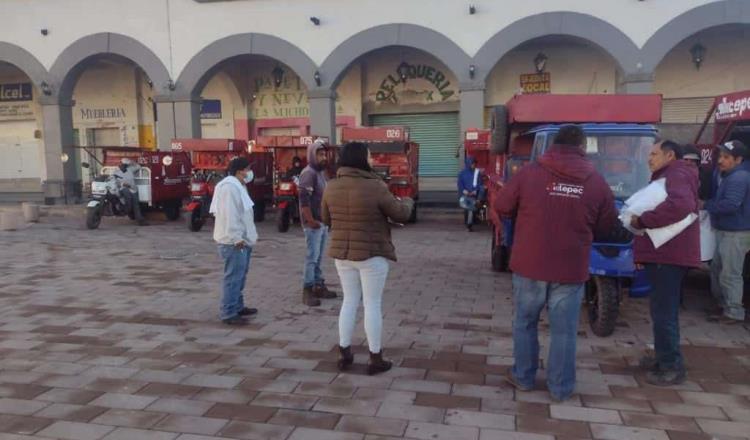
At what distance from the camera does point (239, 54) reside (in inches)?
629

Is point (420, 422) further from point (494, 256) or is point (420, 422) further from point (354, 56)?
point (354, 56)

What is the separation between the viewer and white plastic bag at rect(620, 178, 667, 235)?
166 inches

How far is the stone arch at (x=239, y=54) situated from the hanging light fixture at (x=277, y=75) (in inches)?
133

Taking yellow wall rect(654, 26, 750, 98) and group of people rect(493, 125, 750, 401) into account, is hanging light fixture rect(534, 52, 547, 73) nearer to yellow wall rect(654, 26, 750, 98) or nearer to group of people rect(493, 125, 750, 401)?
yellow wall rect(654, 26, 750, 98)

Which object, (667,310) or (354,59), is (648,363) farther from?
(354,59)

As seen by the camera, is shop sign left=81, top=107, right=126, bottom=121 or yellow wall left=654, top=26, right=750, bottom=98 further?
shop sign left=81, top=107, right=126, bottom=121

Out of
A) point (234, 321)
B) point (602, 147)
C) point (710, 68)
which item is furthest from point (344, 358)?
point (710, 68)

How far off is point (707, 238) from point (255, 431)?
498cm

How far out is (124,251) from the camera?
420 inches

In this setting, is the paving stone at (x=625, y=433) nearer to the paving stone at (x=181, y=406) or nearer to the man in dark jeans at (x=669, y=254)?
the man in dark jeans at (x=669, y=254)

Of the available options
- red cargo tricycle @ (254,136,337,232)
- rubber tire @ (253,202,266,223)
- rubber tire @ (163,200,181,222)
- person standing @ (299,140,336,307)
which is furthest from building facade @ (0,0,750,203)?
person standing @ (299,140,336,307)

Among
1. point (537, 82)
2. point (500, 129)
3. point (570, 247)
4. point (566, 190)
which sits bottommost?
point (570, 247)

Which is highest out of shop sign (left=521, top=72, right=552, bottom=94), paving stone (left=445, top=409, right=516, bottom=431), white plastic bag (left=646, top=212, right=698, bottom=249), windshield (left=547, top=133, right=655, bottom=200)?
shop sign (left=521, top=72, right=552, bottom=94)

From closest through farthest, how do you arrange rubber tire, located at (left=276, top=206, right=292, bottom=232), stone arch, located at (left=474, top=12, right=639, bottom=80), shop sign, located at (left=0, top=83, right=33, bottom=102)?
1. rubber tire, located at (left=276, top=206, right=292, bottom=232)
2. stone arch, located at (left=474, top=12, right=639, bottom=80)
3. shop sign, located at (left=0, top=83, right=33, bottom=102)
